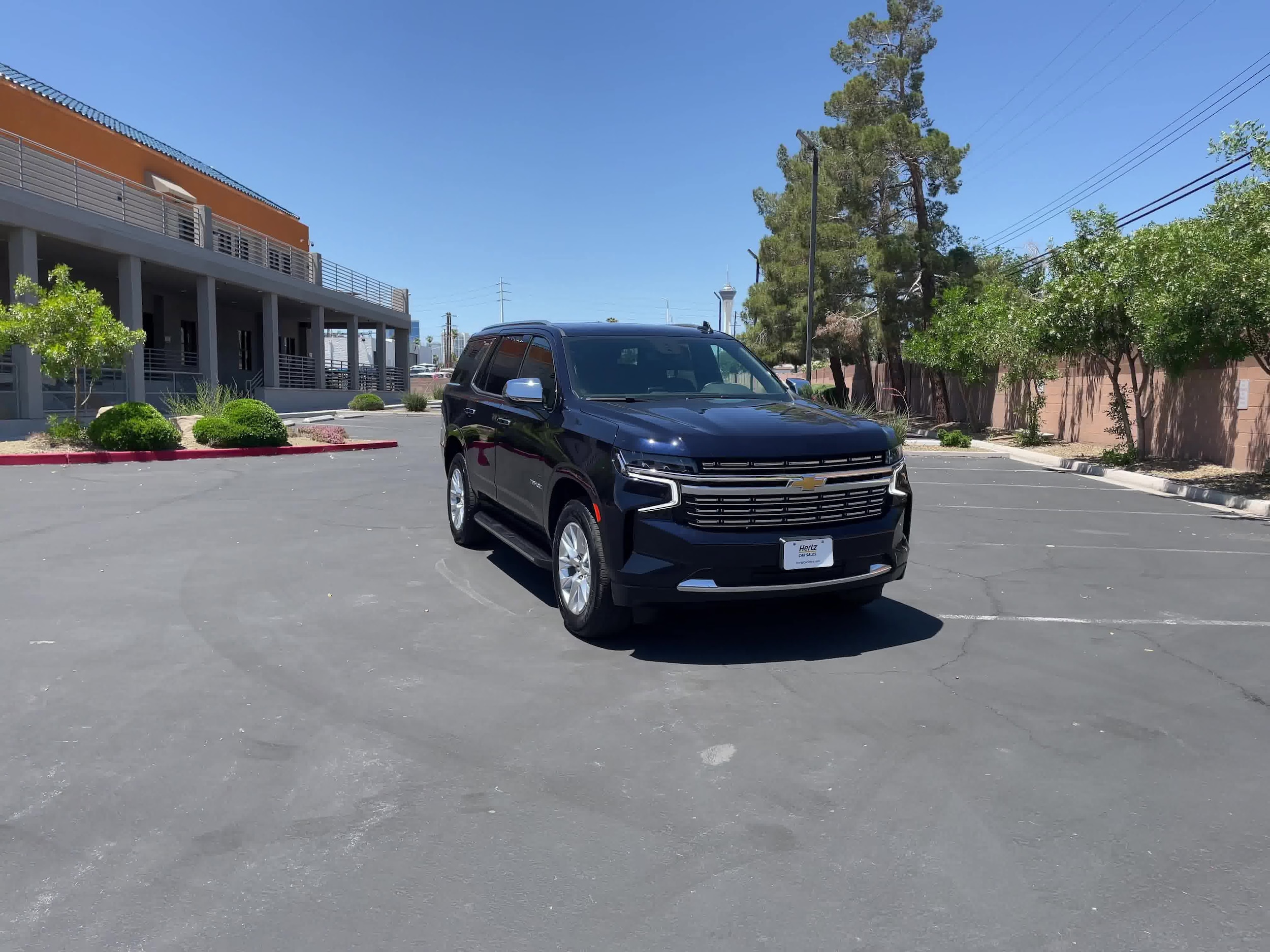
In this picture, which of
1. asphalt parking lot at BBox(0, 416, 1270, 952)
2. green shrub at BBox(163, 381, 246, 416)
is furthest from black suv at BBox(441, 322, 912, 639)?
green shrub at BBox(163, 381, 246, 416)

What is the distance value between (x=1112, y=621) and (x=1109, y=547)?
354 centimetres

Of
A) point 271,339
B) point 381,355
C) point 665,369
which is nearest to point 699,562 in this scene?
point 665,369

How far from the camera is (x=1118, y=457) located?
20.6 m

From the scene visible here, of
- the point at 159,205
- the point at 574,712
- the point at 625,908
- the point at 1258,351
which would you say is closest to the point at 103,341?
the point at 159,205

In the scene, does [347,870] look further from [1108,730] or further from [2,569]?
[2,569]

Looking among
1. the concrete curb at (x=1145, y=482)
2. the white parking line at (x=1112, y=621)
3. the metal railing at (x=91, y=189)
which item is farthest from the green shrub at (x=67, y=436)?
the concrete curb at (x=1145, y=482)

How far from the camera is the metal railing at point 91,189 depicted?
21500mm

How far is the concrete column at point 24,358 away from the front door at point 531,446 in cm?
1791

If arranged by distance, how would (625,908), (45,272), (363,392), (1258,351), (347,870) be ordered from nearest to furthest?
(625,908), (347,870), (1258,351), (45,272), (363,392)

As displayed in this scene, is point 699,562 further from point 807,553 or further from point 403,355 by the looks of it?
point 403,355

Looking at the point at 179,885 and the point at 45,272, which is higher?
the point at 45,272

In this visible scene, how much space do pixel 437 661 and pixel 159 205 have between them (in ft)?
88.3

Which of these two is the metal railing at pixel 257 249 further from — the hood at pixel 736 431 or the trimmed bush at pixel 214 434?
the hood at pixel 736 431

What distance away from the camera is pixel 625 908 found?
3098 millimetres
